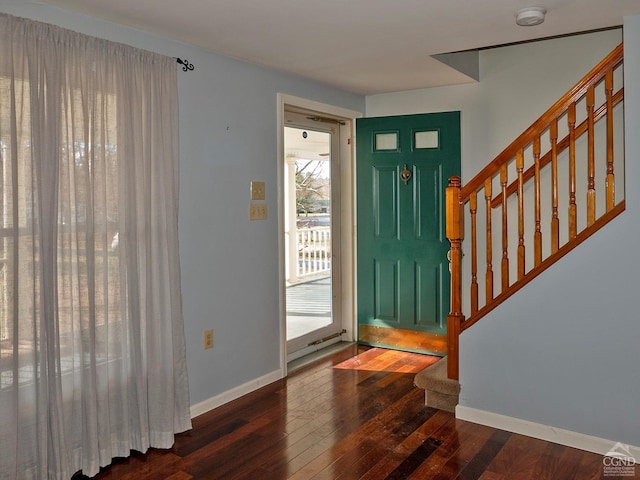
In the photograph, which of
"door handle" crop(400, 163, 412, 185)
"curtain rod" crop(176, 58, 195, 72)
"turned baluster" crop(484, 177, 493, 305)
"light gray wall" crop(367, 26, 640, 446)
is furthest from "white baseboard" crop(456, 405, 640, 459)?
"curtain rod" crop(176, 58, 195, 72)

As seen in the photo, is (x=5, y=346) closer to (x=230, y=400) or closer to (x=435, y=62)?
(x=230, y=400)

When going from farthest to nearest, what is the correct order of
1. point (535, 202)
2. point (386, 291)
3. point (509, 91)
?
point (386, 291) < point (509, 91) < point (535, 202)

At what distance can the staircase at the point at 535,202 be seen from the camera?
2.91 meters

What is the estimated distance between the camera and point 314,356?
15.4ft

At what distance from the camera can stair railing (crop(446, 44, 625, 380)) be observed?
2.90 meters

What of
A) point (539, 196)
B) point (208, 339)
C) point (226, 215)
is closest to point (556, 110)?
point (539, 196)

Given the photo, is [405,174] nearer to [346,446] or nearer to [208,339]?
[208,339]

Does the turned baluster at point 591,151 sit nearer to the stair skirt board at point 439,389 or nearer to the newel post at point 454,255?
the newel post at point 454,255

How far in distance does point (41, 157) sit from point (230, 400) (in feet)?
6.45

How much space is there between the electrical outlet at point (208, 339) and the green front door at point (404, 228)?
1820 mm

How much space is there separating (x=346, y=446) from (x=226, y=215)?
159 centimetres

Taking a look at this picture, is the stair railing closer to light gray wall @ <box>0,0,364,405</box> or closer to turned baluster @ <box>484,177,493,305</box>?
turned baluster @ <box>484,177,493,305</box>

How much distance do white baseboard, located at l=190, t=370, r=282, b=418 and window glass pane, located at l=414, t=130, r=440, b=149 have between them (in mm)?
2147

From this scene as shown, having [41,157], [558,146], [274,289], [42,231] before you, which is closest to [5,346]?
[42,231]
